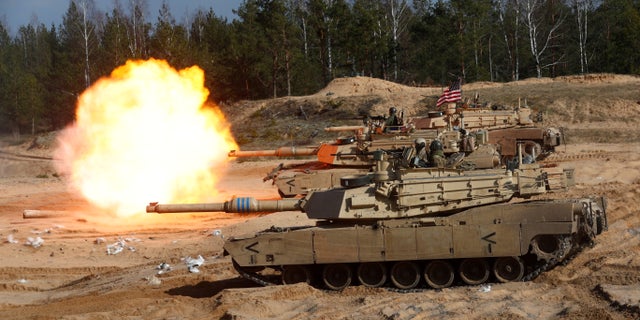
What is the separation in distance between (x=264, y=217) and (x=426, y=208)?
1046 cm

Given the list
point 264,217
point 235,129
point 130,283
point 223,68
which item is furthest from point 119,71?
point 223,68

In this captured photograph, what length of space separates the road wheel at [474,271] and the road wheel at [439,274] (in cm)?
21

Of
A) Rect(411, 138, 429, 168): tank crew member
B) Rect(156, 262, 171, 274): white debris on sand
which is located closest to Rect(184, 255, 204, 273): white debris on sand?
Rect(156, 262, 171, 274): white debris on sand

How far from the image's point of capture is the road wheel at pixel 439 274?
15023 millimetres

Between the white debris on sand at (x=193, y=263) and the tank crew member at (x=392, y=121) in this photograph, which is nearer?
the white debris on sand at (x=193, y=263)

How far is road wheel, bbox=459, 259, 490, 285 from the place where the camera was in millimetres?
14930

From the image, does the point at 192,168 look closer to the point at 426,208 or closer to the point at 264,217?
the point at 264,217

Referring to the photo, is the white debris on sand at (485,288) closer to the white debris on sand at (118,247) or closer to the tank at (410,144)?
the tank at (410,144)

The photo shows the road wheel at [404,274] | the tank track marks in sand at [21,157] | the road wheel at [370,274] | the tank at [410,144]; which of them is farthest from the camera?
the tank track marks in sand at [21,157]

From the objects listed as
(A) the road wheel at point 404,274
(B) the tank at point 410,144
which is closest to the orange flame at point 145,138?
(B) the tank at point 410,144

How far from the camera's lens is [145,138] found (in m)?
30.0

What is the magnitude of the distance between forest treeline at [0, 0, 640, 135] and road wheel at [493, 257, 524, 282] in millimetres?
36263

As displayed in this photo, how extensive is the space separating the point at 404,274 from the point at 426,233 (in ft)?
3.16

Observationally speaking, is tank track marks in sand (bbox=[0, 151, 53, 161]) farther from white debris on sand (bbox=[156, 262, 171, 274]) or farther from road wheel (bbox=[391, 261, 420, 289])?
road wheel (bbox=[391, 261, 420, 289])
